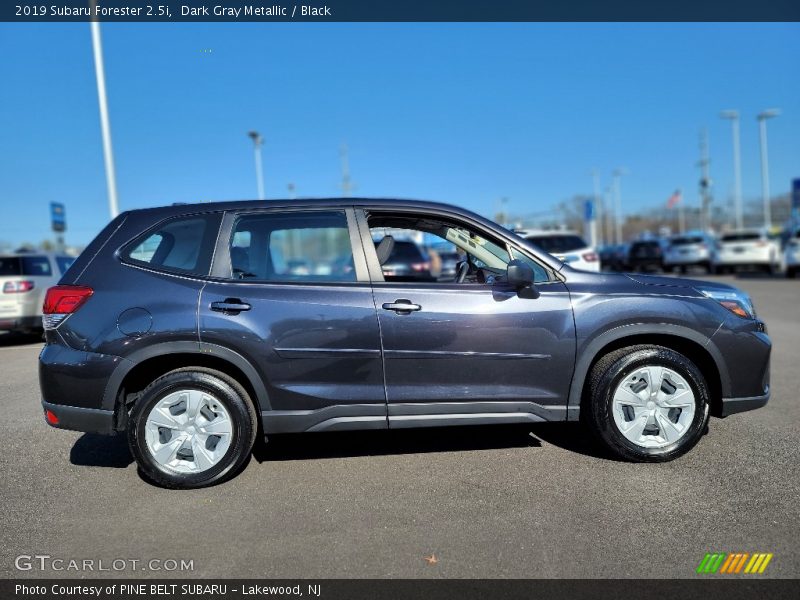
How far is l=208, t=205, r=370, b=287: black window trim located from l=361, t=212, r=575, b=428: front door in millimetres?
100

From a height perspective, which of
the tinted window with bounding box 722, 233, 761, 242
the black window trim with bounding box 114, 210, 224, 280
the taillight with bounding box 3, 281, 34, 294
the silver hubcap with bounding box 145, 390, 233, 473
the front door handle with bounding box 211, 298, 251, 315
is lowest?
the silver hubcap with bounding box 145, 390, 233, 473

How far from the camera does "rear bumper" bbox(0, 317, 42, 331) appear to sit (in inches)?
379

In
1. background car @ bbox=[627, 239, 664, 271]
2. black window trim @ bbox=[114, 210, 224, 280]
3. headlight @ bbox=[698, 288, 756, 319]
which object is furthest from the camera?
background car @ bbox=[627, 239, 664, 271]

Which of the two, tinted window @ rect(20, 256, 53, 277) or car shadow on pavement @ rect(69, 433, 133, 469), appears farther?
tinted window @ rect(20, 256, 53, 277)

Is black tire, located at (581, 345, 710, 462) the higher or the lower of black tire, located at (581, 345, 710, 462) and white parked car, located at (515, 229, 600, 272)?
the lower

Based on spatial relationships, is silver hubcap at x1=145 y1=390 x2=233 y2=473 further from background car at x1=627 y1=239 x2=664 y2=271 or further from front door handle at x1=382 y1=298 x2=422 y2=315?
background car at x1=627 y1=239 x2=664 y2=271

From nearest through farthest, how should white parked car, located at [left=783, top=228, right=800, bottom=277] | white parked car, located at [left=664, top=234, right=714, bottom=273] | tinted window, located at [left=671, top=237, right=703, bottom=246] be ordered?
1. white parked car, located at [left=783, top=228, right=800, bottom=277]
2. white parked car, located at [left=664, top=234, right=714, bottom=273]
3. tinted window, located at [left=671, top=237, right=703, bottom=246]

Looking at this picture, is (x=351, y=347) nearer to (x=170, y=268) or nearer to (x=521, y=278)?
(x=521, y=278)

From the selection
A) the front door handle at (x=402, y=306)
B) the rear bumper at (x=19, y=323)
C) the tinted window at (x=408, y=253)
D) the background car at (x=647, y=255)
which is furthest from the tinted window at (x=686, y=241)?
the front door handle at (x=402, y=306)

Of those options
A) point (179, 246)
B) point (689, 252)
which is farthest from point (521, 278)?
point (689, 252)

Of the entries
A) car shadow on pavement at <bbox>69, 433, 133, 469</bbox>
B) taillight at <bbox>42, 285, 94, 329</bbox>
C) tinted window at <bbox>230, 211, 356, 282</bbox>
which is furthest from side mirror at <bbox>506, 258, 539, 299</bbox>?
car shadow on pavement at <bbox>69, 433, 133, 469</bbox>

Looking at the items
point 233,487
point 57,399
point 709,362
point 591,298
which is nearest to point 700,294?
point 709,362

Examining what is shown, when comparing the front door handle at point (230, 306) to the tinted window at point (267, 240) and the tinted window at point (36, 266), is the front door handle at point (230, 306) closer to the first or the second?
the tinted window at point (267, 240)

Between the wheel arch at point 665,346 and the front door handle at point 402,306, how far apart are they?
113 cm
